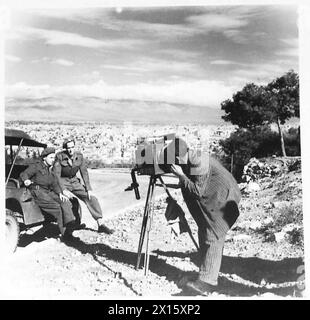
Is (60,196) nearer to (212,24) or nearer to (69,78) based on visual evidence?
(69,78)

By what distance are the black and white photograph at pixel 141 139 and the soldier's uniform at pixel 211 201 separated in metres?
0.07

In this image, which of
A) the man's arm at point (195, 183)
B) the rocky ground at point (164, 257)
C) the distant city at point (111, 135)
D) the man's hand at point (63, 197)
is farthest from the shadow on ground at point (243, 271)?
the distant city at point (111, 135)

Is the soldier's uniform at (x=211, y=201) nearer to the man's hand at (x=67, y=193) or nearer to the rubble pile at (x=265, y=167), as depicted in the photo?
the rubble pile at (x=265, y=167)

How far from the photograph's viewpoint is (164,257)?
5.36m

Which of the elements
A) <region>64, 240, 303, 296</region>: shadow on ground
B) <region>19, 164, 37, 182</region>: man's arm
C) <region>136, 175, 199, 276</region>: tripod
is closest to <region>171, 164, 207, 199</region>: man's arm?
<region>136, 175, 199, 276</region>: tripod

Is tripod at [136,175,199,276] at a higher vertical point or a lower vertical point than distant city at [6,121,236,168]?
lower

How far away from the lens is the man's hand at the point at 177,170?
16.0 ft

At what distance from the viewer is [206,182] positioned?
194 inches

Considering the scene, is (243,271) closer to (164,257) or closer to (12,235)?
(164,257)

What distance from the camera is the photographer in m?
4.88

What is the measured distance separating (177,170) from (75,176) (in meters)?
1.39

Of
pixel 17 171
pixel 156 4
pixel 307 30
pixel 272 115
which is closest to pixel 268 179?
pixel 272 115

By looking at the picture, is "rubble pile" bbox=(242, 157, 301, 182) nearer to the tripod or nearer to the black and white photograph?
the black and white photograph

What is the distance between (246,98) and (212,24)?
94 centimetres
